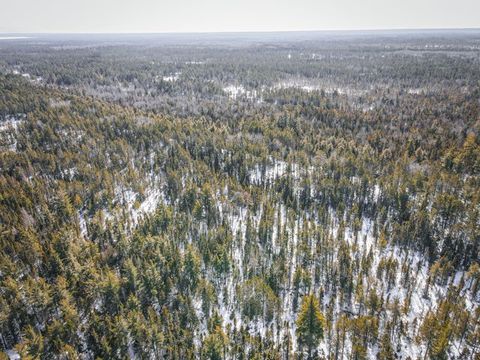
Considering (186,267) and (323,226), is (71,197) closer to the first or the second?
(186,267)

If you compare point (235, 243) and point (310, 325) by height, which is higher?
point (310, 325)

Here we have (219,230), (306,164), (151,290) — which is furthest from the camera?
(306,164)

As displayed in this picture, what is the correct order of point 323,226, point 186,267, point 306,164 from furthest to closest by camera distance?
1. point 306,164
2. point 323,226
3. point 186,267

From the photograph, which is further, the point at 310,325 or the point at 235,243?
the point at 235,243

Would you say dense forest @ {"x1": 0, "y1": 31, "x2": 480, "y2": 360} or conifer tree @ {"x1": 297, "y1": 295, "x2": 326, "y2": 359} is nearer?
conifer tree @ {"x1": 297, "y1": 295, "x2": 326, "y2": 359}

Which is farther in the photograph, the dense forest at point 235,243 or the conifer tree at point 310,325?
the dense forest at point 235,243

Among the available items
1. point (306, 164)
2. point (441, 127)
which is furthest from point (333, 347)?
point (441, 127)

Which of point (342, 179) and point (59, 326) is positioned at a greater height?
point (342, 179)

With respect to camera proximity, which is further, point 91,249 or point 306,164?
point 306,164
